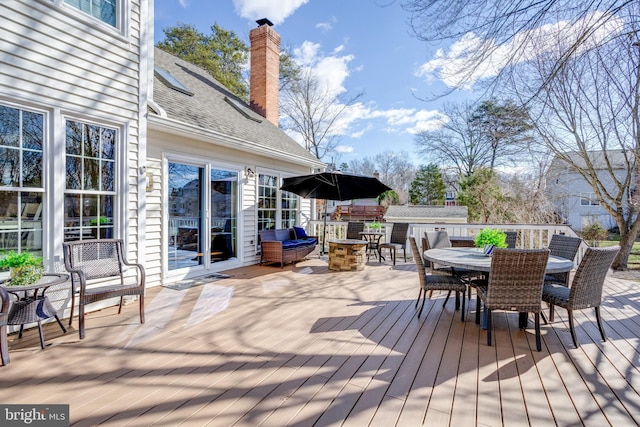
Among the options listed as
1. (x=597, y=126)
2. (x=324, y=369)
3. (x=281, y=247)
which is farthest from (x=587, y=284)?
(x=597, y=126)

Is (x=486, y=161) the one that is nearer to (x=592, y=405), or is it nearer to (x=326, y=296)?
(x=326, y=296)

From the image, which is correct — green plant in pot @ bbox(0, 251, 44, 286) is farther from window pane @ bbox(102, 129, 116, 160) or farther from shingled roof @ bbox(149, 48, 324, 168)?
shingled roof @ bbox(149, 48, 324, 168)

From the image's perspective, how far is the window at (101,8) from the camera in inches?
143

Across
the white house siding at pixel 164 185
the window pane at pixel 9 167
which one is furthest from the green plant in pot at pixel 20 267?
the white house siding at pixel 164 185

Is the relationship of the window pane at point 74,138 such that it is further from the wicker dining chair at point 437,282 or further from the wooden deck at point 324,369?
the wicker dining chair at point 437,282

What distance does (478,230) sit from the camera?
7.88m

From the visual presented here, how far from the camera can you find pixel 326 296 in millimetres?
4641

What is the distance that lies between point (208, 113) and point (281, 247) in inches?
121

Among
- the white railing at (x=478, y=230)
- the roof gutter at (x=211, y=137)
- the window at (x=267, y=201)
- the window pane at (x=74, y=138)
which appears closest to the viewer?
the window pane at (x=74, y=138)

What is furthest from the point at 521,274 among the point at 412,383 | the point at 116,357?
the point at 116,357

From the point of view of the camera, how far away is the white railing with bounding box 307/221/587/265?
6547 mm

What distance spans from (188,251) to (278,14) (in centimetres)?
787

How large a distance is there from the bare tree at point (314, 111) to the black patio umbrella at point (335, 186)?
1239cm

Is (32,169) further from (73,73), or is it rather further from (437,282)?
(437,282)
